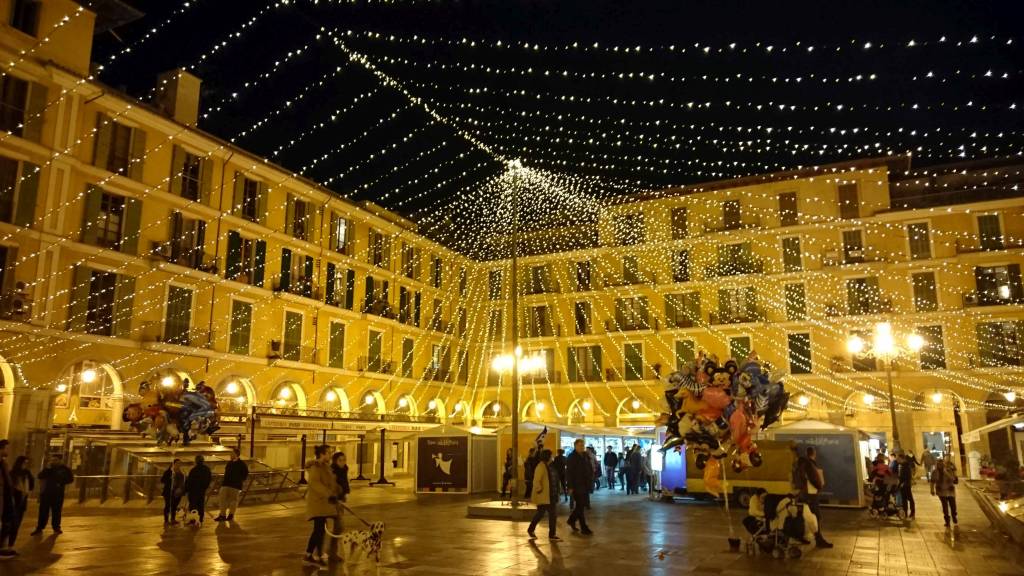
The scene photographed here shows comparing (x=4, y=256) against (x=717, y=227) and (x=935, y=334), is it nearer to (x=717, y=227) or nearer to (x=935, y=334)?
(x=717, y=227)

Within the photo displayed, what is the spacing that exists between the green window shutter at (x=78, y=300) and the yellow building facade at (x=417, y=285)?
0.18 ft

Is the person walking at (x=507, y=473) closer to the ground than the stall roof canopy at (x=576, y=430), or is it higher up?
closer to the ground

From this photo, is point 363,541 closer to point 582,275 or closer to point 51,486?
point 51,486

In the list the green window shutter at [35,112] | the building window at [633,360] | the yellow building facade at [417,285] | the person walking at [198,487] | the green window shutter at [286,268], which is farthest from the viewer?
the building window at [633,360]

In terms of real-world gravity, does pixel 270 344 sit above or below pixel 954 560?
above

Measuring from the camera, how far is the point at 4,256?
68.9ft

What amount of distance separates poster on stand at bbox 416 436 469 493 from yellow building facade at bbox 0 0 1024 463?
8971 mm

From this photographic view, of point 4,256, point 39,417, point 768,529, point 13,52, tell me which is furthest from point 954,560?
point 13,52

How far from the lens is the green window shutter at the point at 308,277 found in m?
31.2

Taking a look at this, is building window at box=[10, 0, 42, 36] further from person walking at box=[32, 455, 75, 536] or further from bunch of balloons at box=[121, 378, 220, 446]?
person walking at box=[32, 455, 75, 536]

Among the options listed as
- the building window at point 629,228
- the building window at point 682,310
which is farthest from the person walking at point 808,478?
the building window at point 629,228

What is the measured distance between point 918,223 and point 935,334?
494 centimetres

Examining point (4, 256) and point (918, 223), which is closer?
point (4, 256)

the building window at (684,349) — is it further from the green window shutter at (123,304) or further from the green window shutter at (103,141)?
the green window shutter at (103,141)
